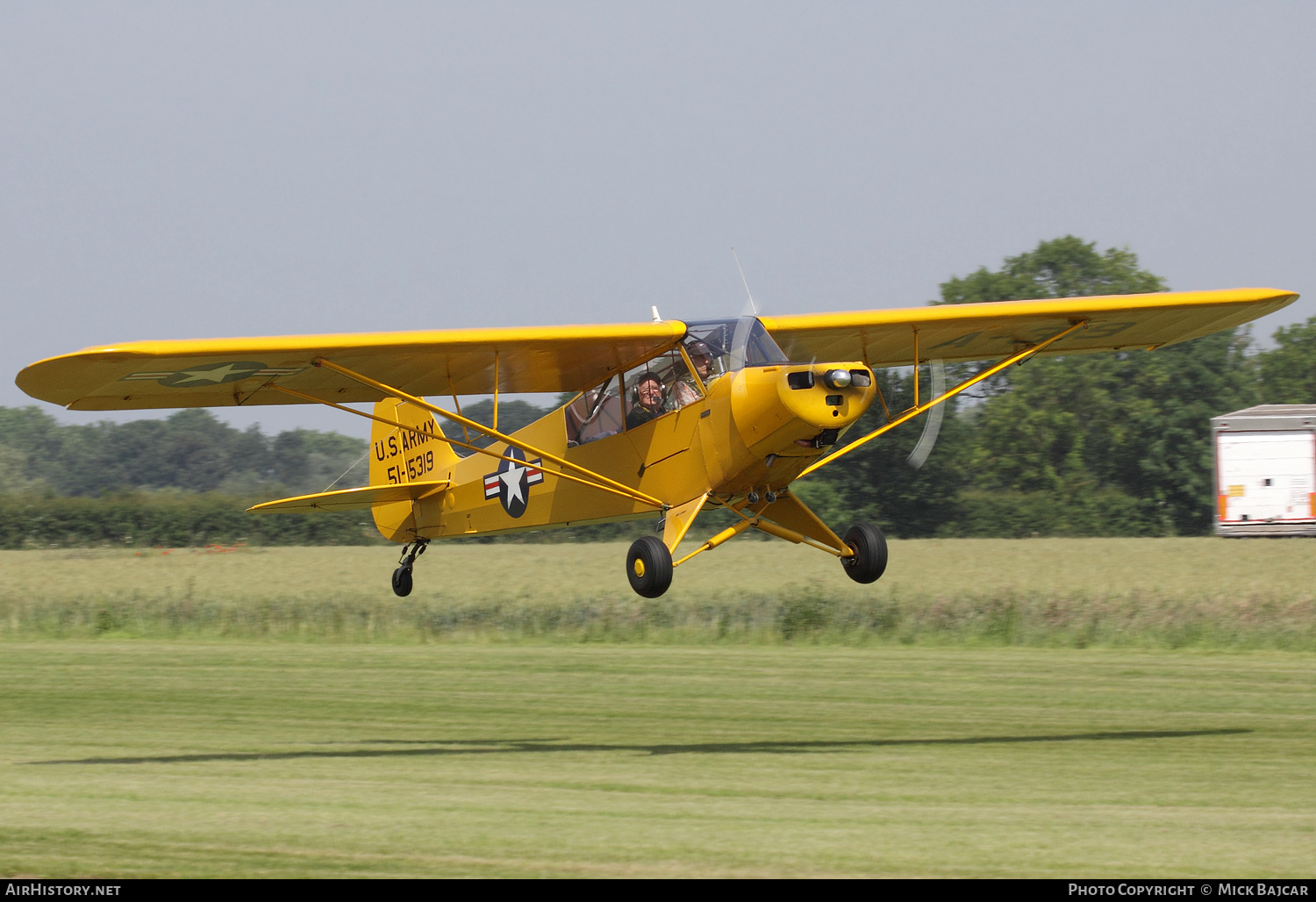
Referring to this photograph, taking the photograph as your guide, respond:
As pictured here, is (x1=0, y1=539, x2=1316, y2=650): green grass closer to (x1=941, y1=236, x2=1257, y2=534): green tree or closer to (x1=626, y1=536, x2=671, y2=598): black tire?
(x1=626, y1=536, x2=671, y2=598): black tire

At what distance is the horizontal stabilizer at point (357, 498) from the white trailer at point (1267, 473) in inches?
1027

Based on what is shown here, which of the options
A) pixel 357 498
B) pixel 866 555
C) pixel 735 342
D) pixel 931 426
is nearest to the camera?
pixel 735 342

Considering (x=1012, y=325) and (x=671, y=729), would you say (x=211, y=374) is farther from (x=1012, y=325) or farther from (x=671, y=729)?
(x=1012, y=325)

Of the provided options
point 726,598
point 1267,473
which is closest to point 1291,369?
point 1267,473

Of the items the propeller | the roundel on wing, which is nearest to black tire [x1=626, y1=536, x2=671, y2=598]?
the propeller

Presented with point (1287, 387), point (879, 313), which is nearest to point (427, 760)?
point (879, 313)

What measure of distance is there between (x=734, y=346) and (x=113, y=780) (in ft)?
19.7

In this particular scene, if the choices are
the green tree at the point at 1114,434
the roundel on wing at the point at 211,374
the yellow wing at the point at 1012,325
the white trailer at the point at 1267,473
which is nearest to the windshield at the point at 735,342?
the yellow wing at the point at 1012,325

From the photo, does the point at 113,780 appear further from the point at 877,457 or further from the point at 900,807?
the point at 877,457

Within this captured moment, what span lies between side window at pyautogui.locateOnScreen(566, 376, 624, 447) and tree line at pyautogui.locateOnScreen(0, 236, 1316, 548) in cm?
2087

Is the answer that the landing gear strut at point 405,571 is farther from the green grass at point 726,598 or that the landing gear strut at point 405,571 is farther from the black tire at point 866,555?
the black tire at point 866,555

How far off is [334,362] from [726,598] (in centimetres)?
1386

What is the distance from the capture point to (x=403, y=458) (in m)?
17.2

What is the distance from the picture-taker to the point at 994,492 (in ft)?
179
